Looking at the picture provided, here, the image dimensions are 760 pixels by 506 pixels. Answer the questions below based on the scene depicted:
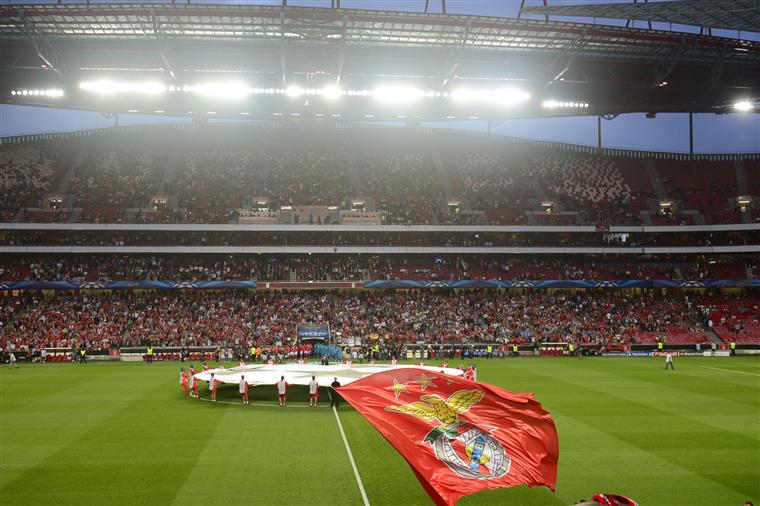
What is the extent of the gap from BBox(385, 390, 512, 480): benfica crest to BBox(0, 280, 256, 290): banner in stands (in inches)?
1818

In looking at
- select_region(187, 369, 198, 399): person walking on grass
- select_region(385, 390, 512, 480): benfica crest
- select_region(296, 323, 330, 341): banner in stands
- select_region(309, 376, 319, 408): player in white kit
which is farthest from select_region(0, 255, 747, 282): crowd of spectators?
select_region(385, 390, 512, 480): benfica crest

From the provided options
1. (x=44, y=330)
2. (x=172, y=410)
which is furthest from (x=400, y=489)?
(x=44, y=330)

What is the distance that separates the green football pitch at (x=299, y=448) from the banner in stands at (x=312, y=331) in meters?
19.1

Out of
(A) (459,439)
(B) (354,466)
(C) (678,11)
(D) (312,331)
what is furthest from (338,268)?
(A) (459,439)

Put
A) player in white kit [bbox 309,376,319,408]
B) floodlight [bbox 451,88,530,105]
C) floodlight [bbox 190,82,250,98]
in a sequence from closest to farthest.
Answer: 1. player in white kit [bbox 309,376,319,408]
2. floodlight [bbox 190,82,250,98]
3. floodlight [bbox 451,88,530,105]

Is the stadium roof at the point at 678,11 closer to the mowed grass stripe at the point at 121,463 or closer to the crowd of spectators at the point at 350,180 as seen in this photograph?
the crowd of spectators at the point at 350,180

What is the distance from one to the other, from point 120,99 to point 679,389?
45484 millimetres

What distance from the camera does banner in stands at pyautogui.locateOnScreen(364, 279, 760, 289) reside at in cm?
5578

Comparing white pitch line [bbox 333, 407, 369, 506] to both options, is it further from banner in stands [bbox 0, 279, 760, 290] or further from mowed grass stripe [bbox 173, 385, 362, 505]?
banner in stands [bbox 0, 279, 760, 290]

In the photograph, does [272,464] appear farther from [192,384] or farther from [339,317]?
[339,317]

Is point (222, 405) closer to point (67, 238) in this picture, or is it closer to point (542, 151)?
point (67, 238)

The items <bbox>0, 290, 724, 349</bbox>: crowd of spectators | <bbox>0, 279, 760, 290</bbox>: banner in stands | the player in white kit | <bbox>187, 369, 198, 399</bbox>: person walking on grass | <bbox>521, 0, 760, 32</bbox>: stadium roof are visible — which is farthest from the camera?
<bbox>0, 279, 760, 290</bbox>: banner in stands

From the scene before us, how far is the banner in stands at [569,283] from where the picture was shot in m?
55.8

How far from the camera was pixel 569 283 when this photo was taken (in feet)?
190
